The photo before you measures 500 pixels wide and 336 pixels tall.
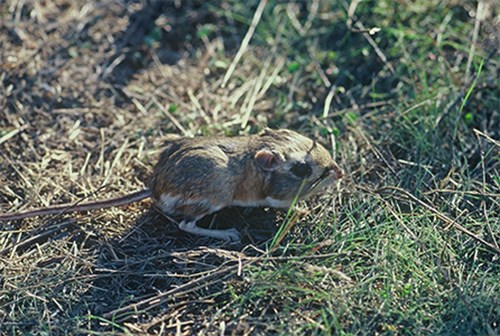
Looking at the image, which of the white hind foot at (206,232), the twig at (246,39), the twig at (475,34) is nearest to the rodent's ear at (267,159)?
the white hind foot at (206,232)

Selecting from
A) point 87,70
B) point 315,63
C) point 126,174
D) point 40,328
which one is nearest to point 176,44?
point 87,70

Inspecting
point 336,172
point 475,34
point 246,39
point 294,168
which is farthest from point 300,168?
point 475,34

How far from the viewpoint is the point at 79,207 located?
5.04 metres

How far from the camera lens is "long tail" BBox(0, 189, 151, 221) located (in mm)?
4957

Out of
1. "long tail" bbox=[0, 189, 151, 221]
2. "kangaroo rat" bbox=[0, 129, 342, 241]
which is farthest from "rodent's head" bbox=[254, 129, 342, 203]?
"long tail" bbox=[0, 189, 151, 221]

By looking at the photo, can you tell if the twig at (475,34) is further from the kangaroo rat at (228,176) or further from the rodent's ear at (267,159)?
the rodent's ear at (267,159)

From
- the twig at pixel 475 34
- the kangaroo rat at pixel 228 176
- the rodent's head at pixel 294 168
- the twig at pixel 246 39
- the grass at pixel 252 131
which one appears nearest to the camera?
the grass at pixel 252 131

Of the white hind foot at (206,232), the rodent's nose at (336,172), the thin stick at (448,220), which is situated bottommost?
the white hind foot at (206,232)

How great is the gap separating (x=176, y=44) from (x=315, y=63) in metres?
Answer: 1.44

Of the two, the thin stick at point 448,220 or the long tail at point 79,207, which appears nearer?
the thin stick at point 448,220

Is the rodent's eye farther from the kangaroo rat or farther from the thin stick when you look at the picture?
the thin stick

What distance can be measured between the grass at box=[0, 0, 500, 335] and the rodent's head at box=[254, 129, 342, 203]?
0.61ft

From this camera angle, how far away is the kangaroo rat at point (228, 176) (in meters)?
4.94

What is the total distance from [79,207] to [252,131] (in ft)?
5.63
